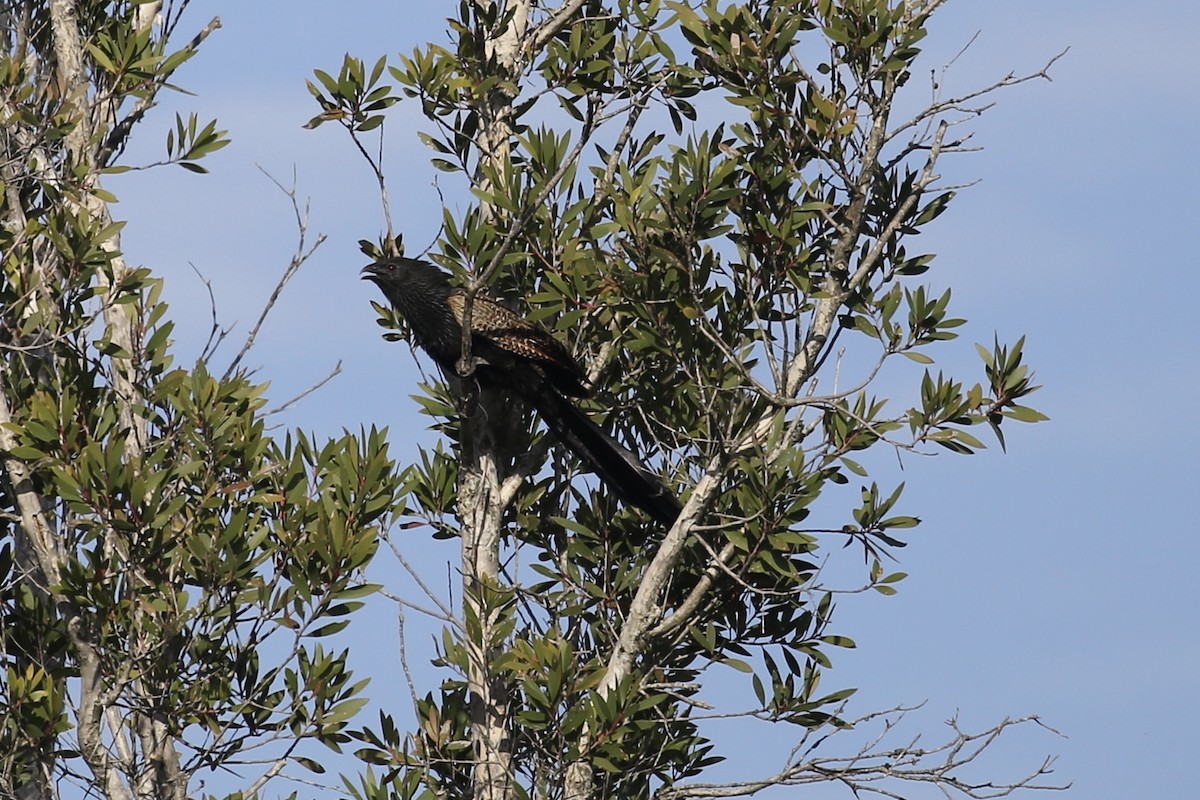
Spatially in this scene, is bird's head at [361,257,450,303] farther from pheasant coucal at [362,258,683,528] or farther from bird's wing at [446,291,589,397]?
bird's wing at [446,291,589,397]

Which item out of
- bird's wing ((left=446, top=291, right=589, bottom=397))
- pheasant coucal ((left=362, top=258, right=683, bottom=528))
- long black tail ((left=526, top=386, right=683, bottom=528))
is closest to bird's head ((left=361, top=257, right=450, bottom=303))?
pheasant coucal ((left=362, top=258, right=683, bottom=528))

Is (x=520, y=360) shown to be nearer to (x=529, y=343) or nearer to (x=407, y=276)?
(x=529, y=343)

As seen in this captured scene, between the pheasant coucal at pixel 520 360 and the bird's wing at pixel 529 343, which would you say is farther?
the bird's wing at pixel 529 343

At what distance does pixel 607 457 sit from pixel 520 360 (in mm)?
782

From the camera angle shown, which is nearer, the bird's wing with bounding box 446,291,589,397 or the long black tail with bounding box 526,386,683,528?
the long black tail with bounding box 526,386,683,528

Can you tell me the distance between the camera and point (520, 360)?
8289mm

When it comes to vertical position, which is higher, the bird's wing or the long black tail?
the bird's wing

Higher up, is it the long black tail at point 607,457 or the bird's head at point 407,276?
the bird's head at point 407,276

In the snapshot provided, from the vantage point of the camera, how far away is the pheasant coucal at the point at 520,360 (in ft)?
26.3

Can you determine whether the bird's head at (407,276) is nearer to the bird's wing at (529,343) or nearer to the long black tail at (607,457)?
the bird's wing at (529,343)

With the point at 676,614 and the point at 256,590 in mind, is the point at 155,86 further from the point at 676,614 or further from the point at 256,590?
the point at 676,614

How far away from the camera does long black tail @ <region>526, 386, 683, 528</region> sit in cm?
794

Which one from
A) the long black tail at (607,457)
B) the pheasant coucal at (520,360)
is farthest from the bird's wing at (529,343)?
the long black tail at (607,457)

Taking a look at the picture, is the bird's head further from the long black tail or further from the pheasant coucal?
the long black tail
